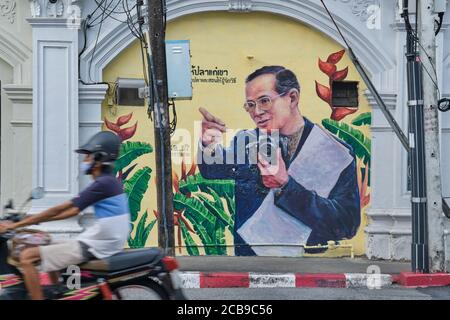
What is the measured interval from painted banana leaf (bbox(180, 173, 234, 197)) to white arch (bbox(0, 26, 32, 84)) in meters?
2.91

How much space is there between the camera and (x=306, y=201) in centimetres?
1264

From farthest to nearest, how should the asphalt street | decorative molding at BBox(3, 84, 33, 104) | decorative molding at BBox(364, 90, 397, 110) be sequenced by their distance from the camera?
decorative molding at BBox(364, 90, 397, 110) → decorative molding at BBox(3, 84, 33, 104) → the asphalt street

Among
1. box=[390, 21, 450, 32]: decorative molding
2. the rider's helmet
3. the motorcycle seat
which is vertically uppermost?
box=[390, 21, 450, 32]: decorative molding

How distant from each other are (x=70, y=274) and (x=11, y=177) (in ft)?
21.1

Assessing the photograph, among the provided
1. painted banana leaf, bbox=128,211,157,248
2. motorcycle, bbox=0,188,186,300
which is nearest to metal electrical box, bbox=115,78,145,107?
painted banana leaf, bbox=128,211,157,248

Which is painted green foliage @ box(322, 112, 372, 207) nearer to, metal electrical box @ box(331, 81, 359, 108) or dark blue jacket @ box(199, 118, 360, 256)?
dark blue jacket @ box(199, 118, 360, 256)

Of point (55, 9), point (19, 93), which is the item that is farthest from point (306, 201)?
point (55, 9)

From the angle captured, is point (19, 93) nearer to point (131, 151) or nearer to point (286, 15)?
point (131, 151)

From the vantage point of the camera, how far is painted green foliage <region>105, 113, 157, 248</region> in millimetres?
12445

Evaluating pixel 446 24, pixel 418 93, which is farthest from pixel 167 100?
pixel 446 24

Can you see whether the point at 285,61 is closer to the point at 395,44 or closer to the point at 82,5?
the point at 395,44

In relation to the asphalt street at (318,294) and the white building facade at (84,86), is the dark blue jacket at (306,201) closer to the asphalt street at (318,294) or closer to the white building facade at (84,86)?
the white building facade at (84,86)

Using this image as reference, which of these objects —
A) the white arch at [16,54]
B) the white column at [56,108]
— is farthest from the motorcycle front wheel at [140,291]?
the white arch at [16,54]

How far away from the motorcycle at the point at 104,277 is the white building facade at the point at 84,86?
580cm
